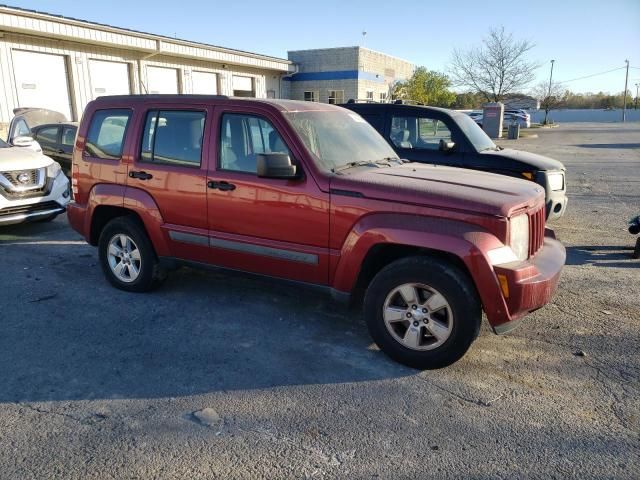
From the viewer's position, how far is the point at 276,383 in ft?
11.5

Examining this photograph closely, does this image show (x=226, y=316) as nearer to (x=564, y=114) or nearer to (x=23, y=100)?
(x=23, y=100)

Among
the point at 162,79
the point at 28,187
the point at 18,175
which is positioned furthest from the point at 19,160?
the point at 162,79

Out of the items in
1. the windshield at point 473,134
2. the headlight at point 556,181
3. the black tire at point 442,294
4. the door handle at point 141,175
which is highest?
the windshield at point 473,134

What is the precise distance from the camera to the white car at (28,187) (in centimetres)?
727

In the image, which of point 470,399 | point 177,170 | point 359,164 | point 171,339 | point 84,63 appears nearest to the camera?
point 470,399

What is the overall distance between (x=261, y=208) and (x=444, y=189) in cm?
151

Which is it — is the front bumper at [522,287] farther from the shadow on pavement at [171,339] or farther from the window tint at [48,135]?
the window tint at [48,135]

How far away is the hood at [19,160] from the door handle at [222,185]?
461 cm

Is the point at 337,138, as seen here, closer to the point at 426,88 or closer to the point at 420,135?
the point at 420,135

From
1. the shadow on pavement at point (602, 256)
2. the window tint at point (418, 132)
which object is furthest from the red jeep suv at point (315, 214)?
the window tint at point (418, 132)

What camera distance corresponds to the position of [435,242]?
347 cm

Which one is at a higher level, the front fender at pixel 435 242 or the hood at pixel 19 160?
the hood at pixel 19 160

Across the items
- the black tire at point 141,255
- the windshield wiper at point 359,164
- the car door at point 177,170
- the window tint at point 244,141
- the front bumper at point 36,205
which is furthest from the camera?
the front bumper at point 36,205

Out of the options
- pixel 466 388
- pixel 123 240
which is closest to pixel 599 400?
pixel 466 388
